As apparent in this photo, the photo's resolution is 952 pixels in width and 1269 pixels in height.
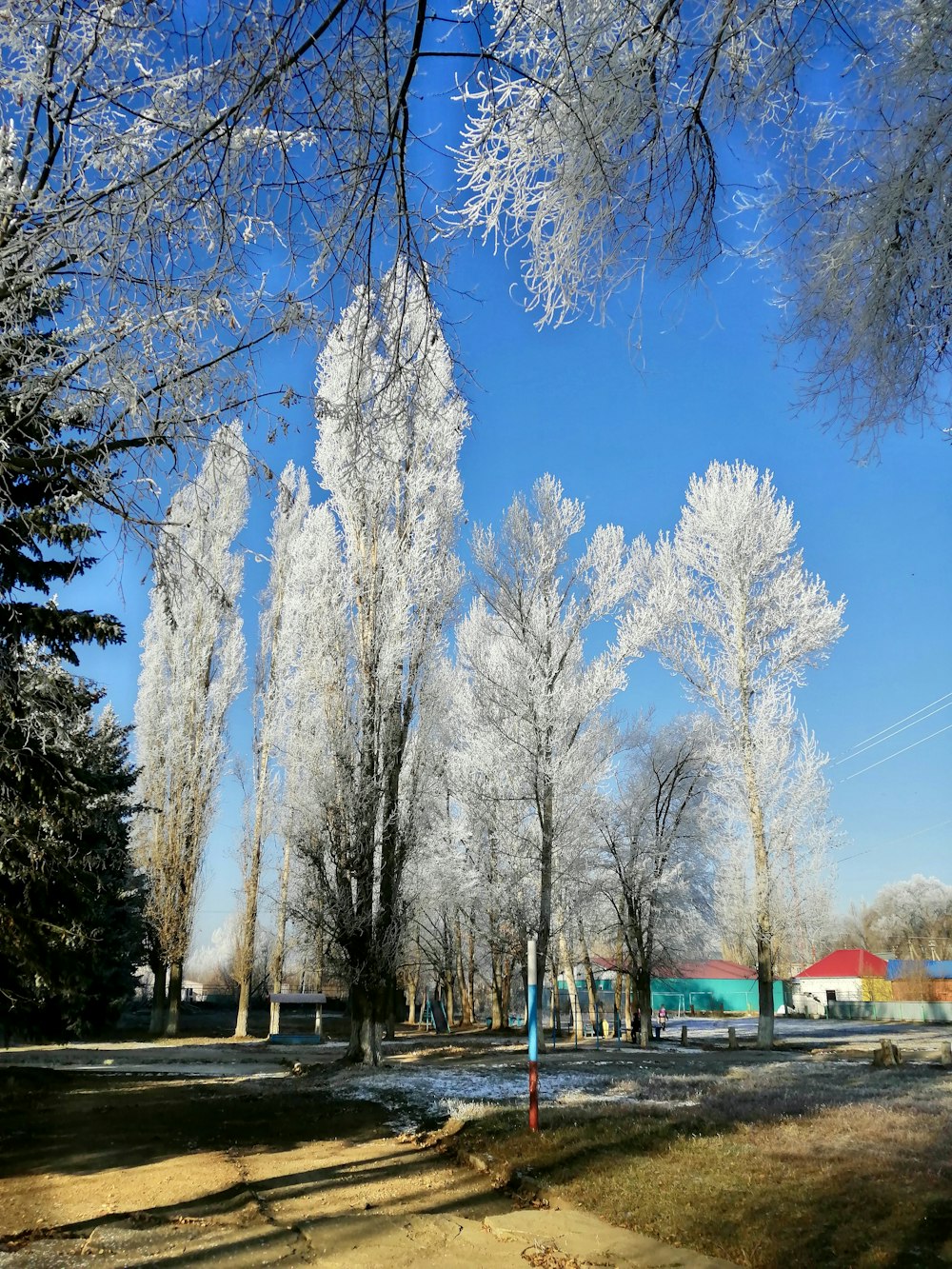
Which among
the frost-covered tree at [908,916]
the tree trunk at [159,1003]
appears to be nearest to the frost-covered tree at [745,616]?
the tree trunk at [159,1003]

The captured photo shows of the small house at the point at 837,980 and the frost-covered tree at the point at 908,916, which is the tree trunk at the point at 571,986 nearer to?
the small house at the point at 837,980

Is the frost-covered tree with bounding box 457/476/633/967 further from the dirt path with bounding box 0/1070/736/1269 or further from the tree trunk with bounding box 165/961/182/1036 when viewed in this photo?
the tree trunk with bounding box 165/961/182/1036

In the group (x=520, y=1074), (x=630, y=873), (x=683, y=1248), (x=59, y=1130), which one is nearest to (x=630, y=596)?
(x=630, y=873)

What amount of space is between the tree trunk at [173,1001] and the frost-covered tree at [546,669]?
14.8 m

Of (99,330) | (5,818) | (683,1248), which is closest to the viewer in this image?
(99,330)

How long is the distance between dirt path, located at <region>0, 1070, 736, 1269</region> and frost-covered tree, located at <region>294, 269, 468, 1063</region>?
5.25 meters

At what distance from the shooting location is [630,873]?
67.1ft

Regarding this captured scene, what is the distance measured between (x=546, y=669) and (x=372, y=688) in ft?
10.8

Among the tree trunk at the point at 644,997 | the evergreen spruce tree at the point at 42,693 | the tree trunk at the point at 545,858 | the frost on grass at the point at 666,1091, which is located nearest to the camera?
the evergreen spruce tree at the point at 42,693

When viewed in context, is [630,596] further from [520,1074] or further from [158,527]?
[158,527]

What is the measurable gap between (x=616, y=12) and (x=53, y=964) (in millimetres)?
10292

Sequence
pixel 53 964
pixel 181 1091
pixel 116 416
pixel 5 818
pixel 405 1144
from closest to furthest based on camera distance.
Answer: pixel 116 416 < pixel 405 1144 < pixel 5 818 < pixel 53 964 < pixel 181 1091

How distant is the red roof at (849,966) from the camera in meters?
44.6

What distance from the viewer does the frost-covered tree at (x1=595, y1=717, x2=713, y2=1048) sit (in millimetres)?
20391
